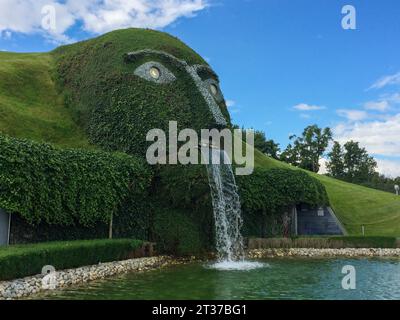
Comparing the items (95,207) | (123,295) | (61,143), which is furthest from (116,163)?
(123,295)

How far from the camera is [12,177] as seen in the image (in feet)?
52.5

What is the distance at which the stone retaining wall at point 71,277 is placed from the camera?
490 inches

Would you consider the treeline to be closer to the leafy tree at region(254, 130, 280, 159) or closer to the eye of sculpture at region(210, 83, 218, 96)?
the leafy tree at region(254, 130, 280, 159)

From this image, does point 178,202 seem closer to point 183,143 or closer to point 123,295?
point 183,143

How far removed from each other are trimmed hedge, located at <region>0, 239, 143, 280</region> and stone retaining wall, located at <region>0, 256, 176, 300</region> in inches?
11.1

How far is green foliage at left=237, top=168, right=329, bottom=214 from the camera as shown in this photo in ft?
86.5

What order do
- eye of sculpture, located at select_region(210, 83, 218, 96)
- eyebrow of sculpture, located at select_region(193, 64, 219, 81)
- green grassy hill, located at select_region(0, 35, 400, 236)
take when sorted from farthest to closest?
eye of sculpture, located at select_region(210, 83, 218, 96)
eyebrow of sculpture, located at select_region(193, 64, 219, 81)
green grassy hill, located at select_region(0, 35, 400, 236)

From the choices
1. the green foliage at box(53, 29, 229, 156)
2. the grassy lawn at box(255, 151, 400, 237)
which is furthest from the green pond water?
the grassy lawn at box(255, 151, 400, 237)

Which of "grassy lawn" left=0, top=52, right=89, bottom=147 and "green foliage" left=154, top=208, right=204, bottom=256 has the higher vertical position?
"grassy lawn" left=0, top=52, right=89, bottom=147

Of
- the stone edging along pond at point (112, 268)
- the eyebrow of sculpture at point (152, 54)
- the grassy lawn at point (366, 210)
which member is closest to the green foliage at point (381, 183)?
the grassy lawn at point (366, 210)

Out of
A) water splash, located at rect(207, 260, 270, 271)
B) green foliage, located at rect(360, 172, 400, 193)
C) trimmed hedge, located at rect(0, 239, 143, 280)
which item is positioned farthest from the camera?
green foliage, located at rect(360, 172, 400, 193)

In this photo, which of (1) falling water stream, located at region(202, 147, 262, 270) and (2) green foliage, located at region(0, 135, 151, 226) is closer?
(2) green foliage, located at region(0, 135, 151, 226)

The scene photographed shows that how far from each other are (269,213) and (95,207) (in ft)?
40.5
